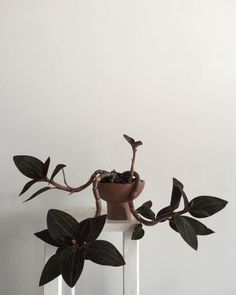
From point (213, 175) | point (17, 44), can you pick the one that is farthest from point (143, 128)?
point (17, 44)

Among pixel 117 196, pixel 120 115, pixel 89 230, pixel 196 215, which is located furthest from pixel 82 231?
pixel 120 115

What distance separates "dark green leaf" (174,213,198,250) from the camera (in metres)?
0.70

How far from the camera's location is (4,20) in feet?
3.40

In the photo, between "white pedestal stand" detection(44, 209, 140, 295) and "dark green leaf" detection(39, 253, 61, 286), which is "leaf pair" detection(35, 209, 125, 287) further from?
"white pedestal stand" detection(44, 209, 140, 295)

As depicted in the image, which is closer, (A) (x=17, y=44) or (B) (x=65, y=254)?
(B) (x=65, y=254)

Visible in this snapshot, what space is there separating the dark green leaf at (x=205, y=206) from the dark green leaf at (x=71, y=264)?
0.93ft

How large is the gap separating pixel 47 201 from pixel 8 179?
14cm

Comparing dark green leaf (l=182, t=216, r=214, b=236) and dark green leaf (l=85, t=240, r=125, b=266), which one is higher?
dark green leaf (l=182, t=216, r=214, b=236)

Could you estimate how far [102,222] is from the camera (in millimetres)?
673

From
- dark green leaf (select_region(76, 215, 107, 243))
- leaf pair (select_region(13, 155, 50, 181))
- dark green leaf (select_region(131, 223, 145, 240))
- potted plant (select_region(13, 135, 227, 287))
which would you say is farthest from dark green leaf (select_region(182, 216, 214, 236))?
leaf pair (select_region(13, 155, 50, 181))

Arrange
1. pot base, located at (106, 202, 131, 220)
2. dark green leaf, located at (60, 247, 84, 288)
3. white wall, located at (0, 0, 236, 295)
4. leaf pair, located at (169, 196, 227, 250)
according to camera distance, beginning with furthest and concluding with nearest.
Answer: white wall, located at (0, 0, 236, 295), pot base, located at (106, 202, 131, 220), leaf pair, located at (169, 196, 227, 250), dark green leaf, located at (60, 247, 84, 288)

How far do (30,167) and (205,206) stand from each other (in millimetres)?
434

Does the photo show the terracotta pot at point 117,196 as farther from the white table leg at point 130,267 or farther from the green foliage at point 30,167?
the green foliage at point 30,167

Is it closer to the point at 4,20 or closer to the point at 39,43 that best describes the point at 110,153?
the point at 39,43
